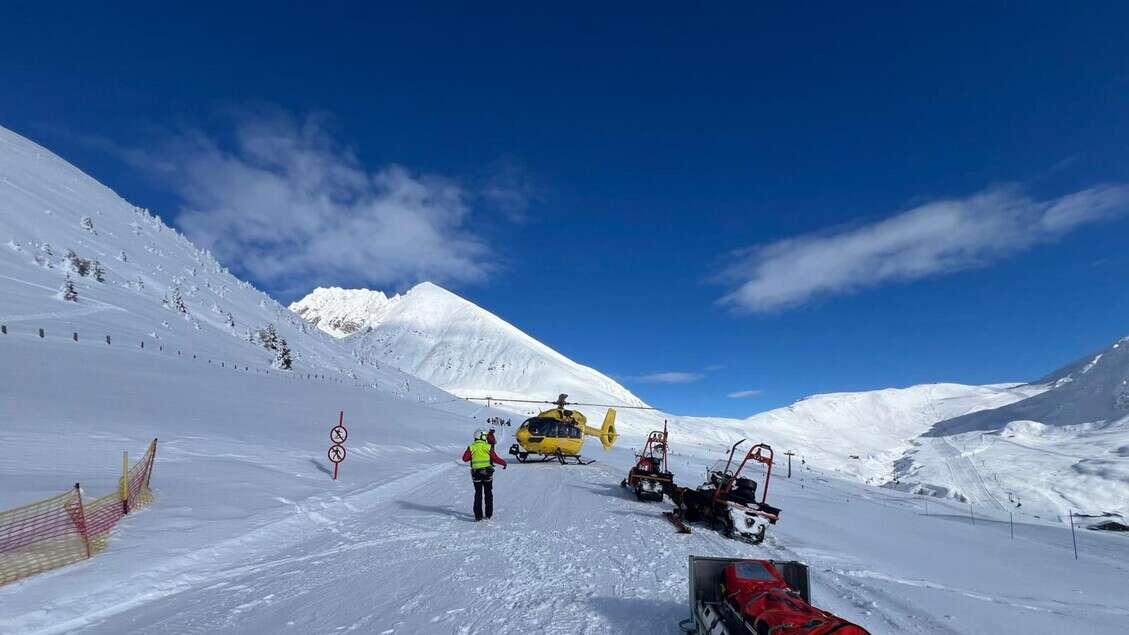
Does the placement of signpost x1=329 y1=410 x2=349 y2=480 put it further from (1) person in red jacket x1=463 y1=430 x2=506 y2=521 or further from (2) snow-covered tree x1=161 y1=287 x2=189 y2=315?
(2) snow-covered tree x1=161 y1=287 x2=189 y2=315

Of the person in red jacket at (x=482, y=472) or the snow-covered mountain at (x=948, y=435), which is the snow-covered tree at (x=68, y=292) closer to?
the person in red jacket at (x=482, y=472)

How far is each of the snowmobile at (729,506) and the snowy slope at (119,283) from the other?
3017 centimetres

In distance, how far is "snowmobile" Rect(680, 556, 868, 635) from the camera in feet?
12.0

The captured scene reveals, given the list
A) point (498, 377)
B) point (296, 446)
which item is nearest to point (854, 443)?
point (498, 377)

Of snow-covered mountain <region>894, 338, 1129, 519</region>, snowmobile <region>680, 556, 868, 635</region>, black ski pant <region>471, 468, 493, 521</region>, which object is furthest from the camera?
snow-covered mountain <region>894, 338, 1129, 519</region>

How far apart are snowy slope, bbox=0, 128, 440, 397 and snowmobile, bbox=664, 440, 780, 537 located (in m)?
→ 30.2

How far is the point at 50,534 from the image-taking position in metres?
6.59

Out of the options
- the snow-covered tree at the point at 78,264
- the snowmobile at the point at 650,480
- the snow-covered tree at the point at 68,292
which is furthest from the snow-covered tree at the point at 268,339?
the snowmobile at the point at 650,480

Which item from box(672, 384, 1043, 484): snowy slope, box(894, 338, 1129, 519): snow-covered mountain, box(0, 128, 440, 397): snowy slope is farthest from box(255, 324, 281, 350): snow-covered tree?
box(672, 384, 1043, 484): snowy slope

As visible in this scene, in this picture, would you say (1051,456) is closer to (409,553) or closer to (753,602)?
(753,602)

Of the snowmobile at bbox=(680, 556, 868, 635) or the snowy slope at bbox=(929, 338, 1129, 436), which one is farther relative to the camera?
the snowy slope at bbox=(929, 338, 1129, 436)

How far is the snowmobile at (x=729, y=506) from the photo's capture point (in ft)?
31.9

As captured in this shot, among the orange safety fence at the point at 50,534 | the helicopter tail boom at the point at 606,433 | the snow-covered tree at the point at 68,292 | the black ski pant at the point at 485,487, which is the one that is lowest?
the orange safety fence at the point at 50,534

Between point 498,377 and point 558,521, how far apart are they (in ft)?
623
